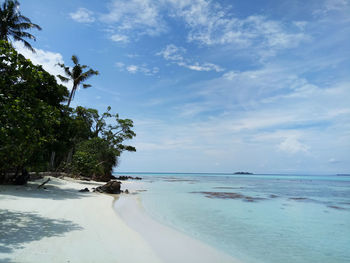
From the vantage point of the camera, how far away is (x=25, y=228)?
6188 millimetres

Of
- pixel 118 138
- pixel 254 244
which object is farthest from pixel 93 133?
pixel 254 244

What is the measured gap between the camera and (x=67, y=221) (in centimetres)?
761

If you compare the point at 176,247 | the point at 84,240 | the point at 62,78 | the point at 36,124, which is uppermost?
the point at 62,78

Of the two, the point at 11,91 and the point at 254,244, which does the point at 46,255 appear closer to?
the point at 11,91

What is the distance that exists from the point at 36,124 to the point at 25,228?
3.04 metres

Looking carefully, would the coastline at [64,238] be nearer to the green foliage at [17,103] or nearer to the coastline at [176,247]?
the coastline at [176,247]

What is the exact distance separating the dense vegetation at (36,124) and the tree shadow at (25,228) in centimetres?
206

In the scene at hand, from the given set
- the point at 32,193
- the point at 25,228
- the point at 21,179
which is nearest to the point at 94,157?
the point at 21,179

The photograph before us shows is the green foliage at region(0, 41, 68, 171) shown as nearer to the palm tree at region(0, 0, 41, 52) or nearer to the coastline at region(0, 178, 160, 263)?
the coastline at region(0, 178, 160, 263)

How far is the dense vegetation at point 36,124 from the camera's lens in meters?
5.58

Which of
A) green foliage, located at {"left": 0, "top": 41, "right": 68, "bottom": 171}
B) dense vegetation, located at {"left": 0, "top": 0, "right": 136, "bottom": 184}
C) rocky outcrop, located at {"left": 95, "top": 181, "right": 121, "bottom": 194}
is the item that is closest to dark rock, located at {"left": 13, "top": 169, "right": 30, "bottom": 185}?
dense vegetation, located at {"left": 0, "top": 0, "right": 136, "bottom": 184}

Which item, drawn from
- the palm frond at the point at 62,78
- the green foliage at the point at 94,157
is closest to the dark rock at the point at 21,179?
the green foliage at the point at 94,157

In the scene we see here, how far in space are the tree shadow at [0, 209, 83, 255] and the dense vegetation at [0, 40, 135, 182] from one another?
206cm

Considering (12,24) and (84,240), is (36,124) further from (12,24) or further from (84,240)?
(12,24)
